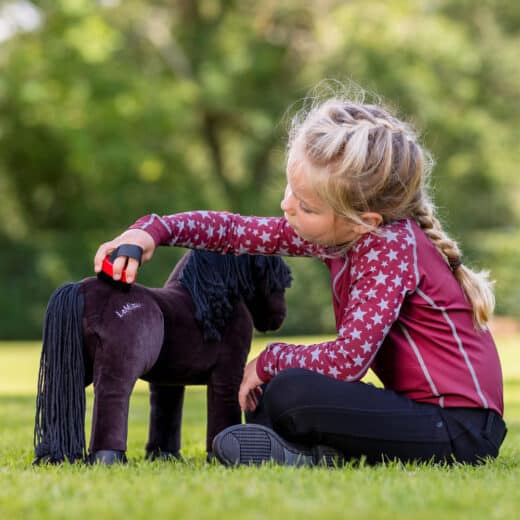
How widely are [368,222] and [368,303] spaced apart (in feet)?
0.99

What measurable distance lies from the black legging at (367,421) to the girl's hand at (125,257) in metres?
0.63

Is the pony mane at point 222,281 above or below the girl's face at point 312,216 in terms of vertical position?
below

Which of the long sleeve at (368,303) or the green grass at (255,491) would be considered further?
the long sleeve at (368,303)

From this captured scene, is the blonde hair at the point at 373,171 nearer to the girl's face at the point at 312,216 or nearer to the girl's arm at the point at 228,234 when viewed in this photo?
the girl's face at the point at 312,216

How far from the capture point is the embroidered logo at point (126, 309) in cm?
340

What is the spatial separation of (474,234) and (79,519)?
19.6 metres

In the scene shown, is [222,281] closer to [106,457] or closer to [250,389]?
[250,389]

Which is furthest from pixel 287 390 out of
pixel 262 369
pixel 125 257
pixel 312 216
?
pixel 125 257

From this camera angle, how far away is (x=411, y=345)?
3.35 metres

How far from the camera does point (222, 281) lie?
3787mm

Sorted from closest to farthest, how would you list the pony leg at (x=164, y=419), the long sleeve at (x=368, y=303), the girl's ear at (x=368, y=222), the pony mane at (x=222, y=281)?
the long sleeve at (x=368, y=303) < the girl's ear at (x=368, y=222) < the pony mane at (x=222, y=281) < the pony leg at (x=164, y=419)

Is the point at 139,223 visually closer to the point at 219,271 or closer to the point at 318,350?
the point at 219,271

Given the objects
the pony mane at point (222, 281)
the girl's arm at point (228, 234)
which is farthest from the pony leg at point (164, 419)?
the girl's arm at point (228, 234)

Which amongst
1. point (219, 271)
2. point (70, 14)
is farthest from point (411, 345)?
point (70, 14)
